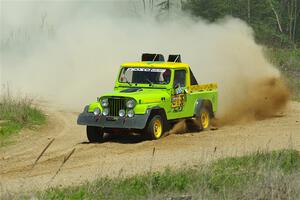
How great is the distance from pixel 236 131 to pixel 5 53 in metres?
A: 22.1

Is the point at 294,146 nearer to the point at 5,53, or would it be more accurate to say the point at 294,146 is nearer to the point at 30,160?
the point at 30,160

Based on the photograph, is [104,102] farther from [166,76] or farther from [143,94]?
[166,76]

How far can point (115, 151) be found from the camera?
14.5m

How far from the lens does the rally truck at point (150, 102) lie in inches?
608

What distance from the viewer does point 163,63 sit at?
1738cm

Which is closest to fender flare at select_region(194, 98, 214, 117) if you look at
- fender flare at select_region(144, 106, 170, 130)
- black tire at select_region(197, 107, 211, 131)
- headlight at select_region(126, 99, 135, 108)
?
black tire at select_region(197, 107, 211, 131)

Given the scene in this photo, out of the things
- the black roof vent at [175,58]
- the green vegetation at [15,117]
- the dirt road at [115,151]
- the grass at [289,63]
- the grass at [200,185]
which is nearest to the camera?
the grass at [200,185]

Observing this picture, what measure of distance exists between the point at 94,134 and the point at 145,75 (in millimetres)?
2180

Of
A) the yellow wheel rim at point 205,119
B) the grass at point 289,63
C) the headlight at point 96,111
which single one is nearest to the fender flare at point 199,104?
the yellow wheel rim at point 205,119

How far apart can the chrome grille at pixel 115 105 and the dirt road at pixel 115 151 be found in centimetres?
75

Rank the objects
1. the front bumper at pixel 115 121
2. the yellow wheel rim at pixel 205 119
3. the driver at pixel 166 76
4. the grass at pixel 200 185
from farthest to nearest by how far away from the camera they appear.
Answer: the yellow wheel rim at pixel 205 119 → the driver at pixel 166 76 → the front bumper at pixel 115 121 → the grass at pixel 200 185

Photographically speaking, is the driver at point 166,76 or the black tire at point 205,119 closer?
the driver at point 166,76

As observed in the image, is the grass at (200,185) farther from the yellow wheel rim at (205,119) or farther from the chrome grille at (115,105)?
the yellow wheel rim at (205,119)

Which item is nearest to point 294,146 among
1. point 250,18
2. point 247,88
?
point 247,88
